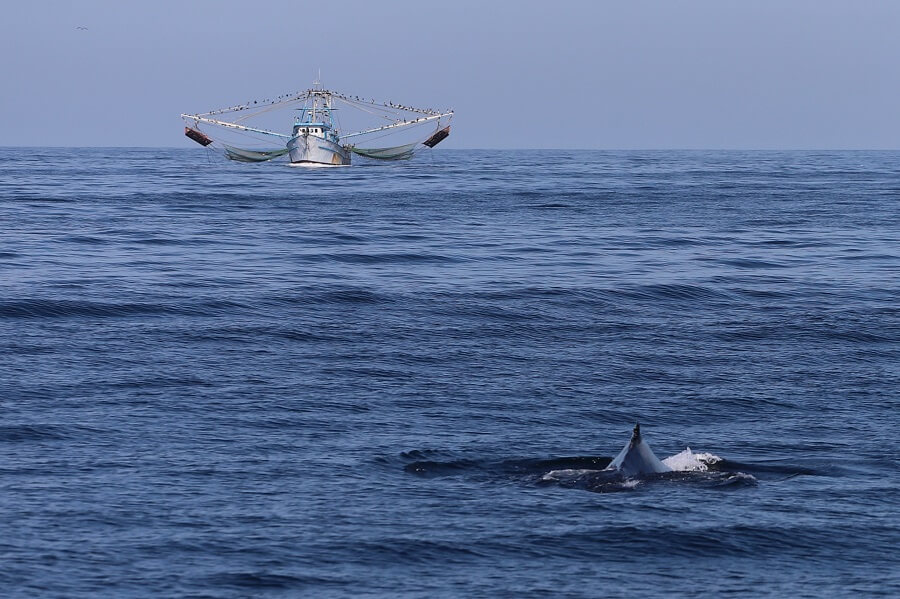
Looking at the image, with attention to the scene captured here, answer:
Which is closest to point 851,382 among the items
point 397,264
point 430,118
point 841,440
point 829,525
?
point 841,440

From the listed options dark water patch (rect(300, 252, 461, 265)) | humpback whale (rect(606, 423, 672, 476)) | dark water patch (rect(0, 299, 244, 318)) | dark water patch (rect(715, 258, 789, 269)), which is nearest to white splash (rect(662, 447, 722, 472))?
humpback whale (rect(606, 423, 672, 476))

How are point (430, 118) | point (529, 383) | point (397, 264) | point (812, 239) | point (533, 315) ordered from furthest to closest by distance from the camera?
point (430, 118) < point (812, 239) < point (397, 264) < point (533, 315) < point (529, 383)

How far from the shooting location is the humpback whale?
19.7 meters

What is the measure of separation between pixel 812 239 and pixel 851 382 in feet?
111

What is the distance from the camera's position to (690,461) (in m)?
20.7

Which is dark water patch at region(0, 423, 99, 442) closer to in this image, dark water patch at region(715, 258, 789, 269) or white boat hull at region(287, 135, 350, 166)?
dark water patch at region(715, 258, 789, 269)

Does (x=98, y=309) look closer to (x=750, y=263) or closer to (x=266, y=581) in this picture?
(x=266, y=581)

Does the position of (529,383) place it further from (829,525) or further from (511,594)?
(511,594)

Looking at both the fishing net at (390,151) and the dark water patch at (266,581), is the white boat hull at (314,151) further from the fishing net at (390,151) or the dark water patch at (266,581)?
the dark water patch at (266,581)

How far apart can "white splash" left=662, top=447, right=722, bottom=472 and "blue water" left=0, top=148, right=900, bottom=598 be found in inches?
4.3

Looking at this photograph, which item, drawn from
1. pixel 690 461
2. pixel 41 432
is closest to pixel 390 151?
pixel 41 432

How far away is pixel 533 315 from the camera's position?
3628 centimetres

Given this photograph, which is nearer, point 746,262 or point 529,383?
point 529,383

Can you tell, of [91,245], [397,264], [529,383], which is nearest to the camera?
[529,383]
